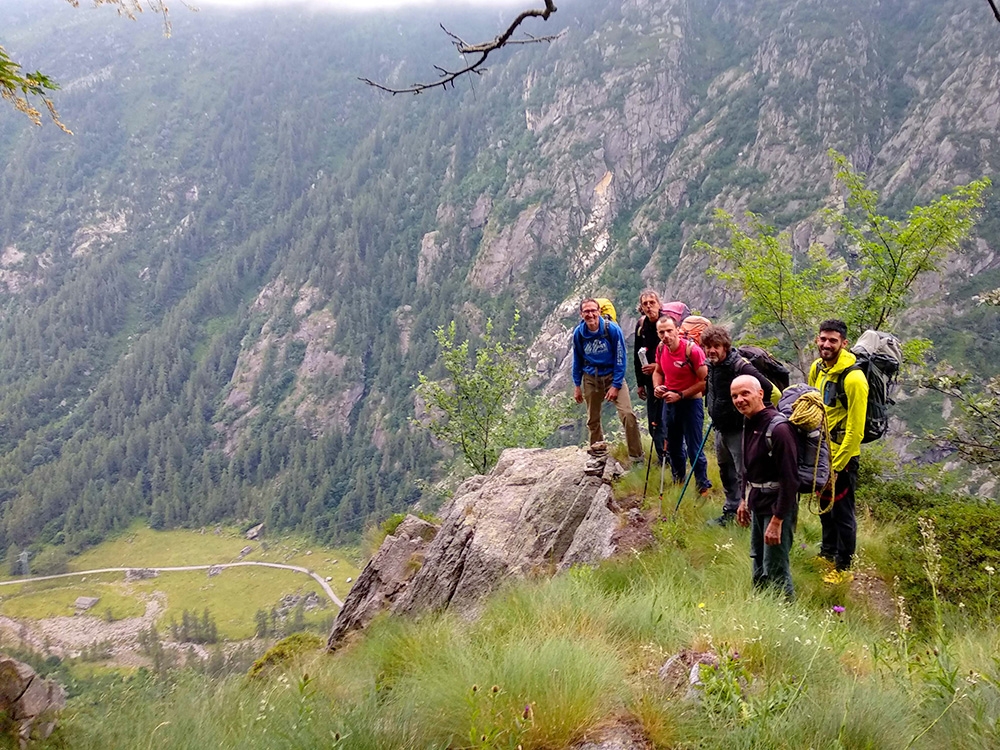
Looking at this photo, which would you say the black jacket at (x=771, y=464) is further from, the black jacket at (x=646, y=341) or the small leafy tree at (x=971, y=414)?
the small leafy tree at (x=971, y=414)

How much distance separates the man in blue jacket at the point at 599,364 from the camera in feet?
26.0

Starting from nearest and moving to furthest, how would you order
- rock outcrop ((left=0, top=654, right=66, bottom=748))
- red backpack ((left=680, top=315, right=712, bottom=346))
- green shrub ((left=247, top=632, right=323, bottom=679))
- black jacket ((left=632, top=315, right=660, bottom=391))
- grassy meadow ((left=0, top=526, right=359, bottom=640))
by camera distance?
rock outcrop ((left=0, top=654, right=66, bottom=748)) < red backpack ((left=680, top=315, right=712, bottom=346)) < black jacket ((left=632, top=315, right=660, bottom=391)) < green shrub ((left=247, top=632, right=323, bottom=679)) < grassy meadow ((left=0, top=526, right=359, bottom=640))

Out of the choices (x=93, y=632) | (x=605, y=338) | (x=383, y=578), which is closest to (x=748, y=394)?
(x=605, y=338)

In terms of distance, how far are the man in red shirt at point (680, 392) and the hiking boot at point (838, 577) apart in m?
1.62

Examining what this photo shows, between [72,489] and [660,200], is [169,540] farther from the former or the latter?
[660,200]

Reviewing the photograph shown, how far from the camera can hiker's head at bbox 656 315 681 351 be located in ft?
21.9

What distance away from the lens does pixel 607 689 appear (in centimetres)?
295

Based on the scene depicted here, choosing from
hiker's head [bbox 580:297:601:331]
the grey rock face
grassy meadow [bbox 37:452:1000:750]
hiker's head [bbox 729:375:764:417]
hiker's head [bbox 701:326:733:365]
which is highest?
hiker's head [bbox 580:297:601:331]

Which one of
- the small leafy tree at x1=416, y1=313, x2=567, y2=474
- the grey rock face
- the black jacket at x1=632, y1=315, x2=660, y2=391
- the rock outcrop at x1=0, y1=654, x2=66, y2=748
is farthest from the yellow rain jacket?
the small leafy tree at x1=416, y1=313, x2=567, y2=474

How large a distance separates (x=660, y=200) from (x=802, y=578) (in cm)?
14995

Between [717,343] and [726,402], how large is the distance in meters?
0.70

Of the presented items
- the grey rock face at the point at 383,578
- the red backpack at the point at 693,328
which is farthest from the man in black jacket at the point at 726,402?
the grey rock face at the point at 383,578

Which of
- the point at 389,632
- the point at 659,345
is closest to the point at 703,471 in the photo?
the point at 659,345

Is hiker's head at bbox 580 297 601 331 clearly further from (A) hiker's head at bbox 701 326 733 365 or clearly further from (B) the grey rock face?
(B) the grey rock face
